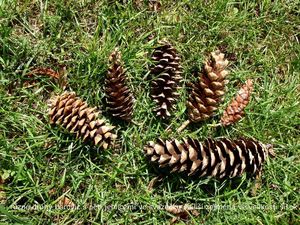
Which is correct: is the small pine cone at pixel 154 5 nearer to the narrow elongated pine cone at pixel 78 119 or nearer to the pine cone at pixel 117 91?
the pine cone at pixel 117 91

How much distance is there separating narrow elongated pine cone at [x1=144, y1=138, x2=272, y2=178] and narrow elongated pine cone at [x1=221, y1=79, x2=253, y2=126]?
124mm

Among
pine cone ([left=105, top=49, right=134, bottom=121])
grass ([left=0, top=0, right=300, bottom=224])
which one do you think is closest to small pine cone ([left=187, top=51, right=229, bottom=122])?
grass ([left=0, top=0, right=300, bottom=224])

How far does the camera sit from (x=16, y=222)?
6.70 feet

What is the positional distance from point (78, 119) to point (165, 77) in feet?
1.43

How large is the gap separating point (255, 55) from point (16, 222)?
1.36 metres

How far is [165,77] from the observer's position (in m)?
2.21

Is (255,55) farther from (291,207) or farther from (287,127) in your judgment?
(291,207)

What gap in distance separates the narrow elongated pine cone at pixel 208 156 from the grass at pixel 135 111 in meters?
0.09

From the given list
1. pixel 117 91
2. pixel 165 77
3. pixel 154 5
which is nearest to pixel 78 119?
pixel 117 91

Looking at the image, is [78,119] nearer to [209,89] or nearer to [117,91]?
[117,91]

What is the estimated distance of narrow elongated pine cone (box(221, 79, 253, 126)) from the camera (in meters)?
2.28

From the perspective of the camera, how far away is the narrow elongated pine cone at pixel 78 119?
6.80 feet

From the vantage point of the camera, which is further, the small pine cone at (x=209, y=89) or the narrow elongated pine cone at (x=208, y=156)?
the small pine cone at (x=209, y=89)

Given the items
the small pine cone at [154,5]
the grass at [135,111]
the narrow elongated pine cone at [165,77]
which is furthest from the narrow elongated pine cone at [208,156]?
the small pine cone at [154,5]
